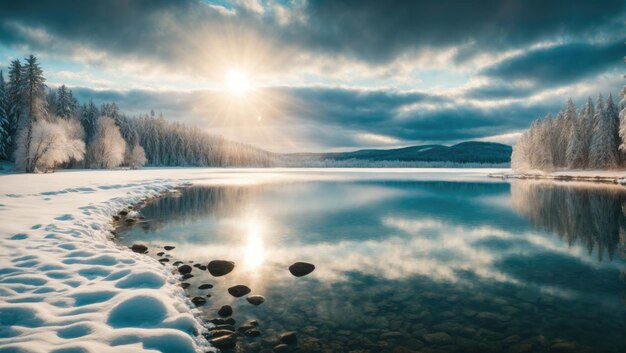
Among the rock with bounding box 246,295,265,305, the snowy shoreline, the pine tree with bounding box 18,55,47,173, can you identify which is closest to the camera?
the rock with bounding box 246,295,265,305

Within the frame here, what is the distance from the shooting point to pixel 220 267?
39.5ft

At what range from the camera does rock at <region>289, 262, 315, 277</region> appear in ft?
38.4

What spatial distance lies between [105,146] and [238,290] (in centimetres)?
8811

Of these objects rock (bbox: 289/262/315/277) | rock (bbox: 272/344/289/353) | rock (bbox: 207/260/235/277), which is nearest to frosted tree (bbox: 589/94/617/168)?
rock (bbox: 289/262/315/277)

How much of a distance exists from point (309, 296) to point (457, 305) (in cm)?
411

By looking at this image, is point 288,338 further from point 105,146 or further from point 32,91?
point 105,146

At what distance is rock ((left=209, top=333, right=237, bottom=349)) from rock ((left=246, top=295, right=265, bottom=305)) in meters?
2.04

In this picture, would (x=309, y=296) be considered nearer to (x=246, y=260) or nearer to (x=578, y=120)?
Answer: (x=246, y=260)

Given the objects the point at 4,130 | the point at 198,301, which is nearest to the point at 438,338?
the point at 198,301

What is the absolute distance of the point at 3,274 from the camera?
8.59 metres

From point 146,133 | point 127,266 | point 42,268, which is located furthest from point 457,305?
point 146,133

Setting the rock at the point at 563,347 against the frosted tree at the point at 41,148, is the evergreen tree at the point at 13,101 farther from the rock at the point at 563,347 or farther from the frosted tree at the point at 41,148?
the rock at the point at 563,347

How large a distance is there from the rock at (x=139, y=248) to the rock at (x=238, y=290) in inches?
237

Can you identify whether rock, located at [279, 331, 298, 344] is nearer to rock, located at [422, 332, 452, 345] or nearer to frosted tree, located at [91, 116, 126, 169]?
rock, located at [422, 332, 452, 345]
